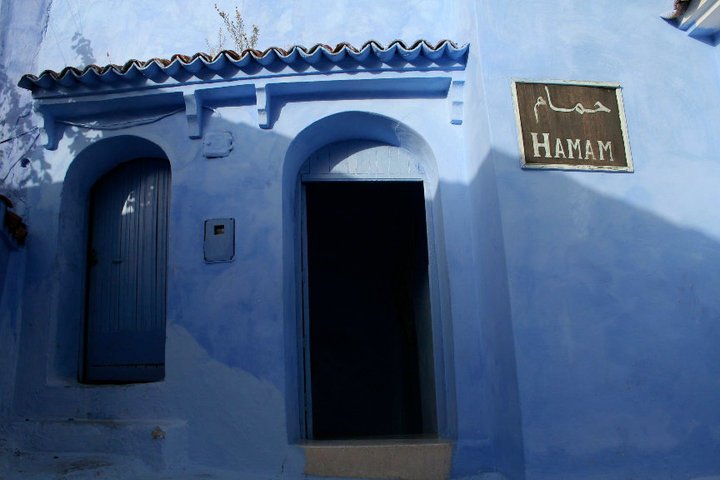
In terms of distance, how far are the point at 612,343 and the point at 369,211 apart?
4830mm

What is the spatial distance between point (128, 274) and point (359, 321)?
479 centimetres

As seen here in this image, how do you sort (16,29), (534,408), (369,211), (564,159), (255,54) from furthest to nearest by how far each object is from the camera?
(369,211), (16,29), (255,54), (564,159), (534,408)

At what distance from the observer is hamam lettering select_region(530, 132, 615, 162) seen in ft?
16.0

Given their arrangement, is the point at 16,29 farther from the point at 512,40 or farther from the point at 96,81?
the point at 512,40

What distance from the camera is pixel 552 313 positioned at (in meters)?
4.57

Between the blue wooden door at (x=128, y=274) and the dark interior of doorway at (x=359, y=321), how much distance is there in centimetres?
313

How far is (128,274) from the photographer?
19.1 feet

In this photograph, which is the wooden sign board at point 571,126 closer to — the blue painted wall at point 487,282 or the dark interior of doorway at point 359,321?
the blue painted wall at point 487,282

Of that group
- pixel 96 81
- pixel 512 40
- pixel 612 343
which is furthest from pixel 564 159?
pixel 96 81

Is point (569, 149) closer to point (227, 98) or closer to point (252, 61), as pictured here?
point (252, 61)

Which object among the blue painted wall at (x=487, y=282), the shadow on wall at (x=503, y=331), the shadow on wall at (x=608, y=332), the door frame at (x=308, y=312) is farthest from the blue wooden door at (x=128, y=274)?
the shadow on wall at (x=608, y=332)

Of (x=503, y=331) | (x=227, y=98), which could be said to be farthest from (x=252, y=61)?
(x=503, y=331)

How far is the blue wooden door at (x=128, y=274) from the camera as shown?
5609 millimetres

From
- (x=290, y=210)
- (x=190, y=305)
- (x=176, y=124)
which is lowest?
(x=190, y=305)
